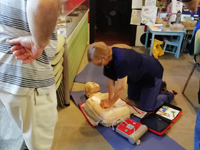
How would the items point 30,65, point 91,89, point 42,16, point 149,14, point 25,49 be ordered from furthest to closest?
point 149,14
point 91,89
point 30,65
point 25,49
point 42,16

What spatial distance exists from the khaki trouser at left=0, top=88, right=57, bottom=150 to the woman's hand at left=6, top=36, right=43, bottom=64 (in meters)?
0.21

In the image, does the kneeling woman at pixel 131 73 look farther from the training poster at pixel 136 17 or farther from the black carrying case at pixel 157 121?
the training poster at pixel 136 17

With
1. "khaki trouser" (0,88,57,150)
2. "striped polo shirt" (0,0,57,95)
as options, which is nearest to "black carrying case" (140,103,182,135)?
"khaki trouser" (0,88,57,150)

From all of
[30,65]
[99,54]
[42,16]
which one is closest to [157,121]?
[99,54]

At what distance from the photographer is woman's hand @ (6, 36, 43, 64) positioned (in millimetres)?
639

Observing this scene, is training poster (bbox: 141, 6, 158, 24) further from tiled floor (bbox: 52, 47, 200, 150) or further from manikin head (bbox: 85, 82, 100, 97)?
manikin head (bbox: 85, 82, 100, 97)

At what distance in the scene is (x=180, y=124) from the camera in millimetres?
1667

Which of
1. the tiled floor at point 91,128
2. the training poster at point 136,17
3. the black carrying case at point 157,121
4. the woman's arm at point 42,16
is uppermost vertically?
the woman's arm at point 42,16

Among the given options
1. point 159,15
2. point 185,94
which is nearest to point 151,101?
point 185,94

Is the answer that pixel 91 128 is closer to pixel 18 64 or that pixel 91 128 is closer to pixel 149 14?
pixel 18 64

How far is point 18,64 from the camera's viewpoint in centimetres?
76

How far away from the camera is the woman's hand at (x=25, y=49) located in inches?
25.2

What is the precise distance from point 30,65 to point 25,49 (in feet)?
0.38

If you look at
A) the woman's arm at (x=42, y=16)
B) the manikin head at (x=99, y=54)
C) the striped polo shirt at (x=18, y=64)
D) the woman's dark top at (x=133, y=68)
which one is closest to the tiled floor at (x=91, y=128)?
the woman's dark top at (x=133, y=68)
